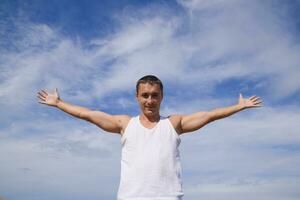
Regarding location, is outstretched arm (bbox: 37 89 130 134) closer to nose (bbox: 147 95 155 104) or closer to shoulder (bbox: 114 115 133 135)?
shoulder (bbox: 114 115 133 135)

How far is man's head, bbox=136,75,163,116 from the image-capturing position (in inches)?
361

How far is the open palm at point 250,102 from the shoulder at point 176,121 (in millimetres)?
1575

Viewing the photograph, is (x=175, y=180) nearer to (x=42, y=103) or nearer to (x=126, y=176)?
(x=126, y=176)

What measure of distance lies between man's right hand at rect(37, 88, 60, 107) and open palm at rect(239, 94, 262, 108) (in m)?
4.47

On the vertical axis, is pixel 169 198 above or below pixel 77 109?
below

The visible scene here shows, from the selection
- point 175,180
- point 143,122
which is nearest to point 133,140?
point 143,122

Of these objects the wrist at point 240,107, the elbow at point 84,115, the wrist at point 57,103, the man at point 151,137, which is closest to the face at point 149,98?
the man at point 151,137

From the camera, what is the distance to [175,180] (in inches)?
340

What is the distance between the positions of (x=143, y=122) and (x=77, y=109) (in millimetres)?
1715

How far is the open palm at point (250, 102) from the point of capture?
9922 millimetres

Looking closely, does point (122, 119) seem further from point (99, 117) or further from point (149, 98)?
point (149, 98)

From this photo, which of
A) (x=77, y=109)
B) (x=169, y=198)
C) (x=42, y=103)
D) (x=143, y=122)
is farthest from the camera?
(x=42, y=103)

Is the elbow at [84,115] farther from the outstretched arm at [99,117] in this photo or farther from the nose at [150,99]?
the nose at [150,99]

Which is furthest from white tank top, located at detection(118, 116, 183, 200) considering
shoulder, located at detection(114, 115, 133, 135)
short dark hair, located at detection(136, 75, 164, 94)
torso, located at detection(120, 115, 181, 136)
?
short dark hair, located at detection(136, 75, 164, 94)
